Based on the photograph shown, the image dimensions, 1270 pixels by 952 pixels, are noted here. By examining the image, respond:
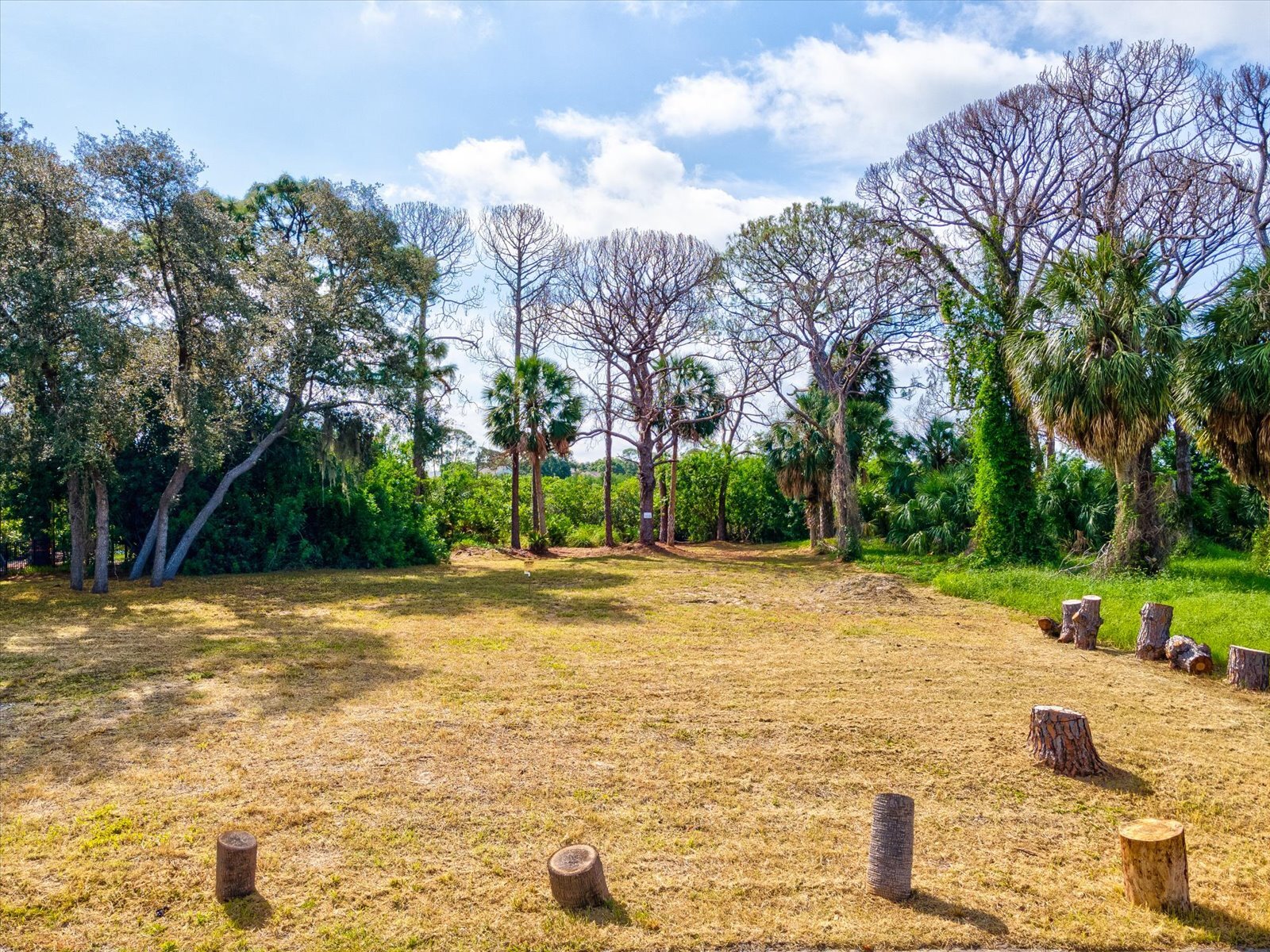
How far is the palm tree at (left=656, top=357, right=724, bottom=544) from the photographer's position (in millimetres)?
23359

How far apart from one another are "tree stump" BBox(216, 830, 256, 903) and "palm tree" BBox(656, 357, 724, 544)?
1982 centimetres

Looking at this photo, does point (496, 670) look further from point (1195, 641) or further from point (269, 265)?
point (269, 265)

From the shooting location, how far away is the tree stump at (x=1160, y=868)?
3.26m

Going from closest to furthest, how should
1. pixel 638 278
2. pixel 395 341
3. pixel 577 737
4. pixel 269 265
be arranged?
pixel 577 737 → pixel 269 265 → pixel 395 341 → pixel 638 278

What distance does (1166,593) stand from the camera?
10328 millimetres

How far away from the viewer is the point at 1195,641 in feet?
26.5

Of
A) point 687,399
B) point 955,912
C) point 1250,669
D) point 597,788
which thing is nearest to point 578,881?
point 597,788

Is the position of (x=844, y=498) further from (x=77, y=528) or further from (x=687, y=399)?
(x=77, y=528)

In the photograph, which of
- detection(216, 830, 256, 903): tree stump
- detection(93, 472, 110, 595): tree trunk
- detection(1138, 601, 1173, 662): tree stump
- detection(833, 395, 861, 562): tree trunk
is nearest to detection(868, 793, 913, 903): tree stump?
detection(216, 830, 256, 903): tree stump

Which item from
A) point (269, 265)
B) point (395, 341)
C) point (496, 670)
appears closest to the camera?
point (496, 670)

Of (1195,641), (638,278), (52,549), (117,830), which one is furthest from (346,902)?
(638,278)

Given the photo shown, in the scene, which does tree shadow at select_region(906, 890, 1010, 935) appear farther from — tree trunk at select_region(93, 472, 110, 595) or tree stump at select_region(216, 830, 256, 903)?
tree trunk at select_region(93, 472, 110, 595)

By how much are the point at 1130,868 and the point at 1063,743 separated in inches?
60.6

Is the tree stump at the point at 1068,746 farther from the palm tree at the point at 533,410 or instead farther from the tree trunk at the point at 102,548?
the palm tree at the point at 533,410
